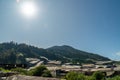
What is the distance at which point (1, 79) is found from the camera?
10234mm

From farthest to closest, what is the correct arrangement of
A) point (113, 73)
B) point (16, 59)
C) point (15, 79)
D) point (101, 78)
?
point (16, 59) < point (113, 73) < point (101, 78) < point (15, 79)

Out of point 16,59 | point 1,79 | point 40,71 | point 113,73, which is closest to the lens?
point 1,79

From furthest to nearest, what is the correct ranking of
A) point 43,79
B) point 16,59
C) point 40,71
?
1. point 16,59
2. point 40,71
3. point 43,79

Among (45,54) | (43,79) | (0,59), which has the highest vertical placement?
(45,54)

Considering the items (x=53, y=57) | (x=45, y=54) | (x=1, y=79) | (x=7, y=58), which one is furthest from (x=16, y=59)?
(x=1, y=79)

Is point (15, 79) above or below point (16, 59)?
below

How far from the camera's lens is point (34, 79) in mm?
7164

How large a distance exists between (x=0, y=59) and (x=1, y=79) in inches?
4754

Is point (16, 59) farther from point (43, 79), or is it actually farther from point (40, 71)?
point (43, 79)

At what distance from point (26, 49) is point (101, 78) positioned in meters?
162

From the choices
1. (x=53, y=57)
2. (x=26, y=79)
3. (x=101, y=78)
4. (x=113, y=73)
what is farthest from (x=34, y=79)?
(x=53, y=57)

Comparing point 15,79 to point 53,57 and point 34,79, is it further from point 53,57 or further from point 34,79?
point 53,57

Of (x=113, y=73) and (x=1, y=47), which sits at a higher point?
(x=1, y=47)

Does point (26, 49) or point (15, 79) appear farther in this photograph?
point (26, 49)
